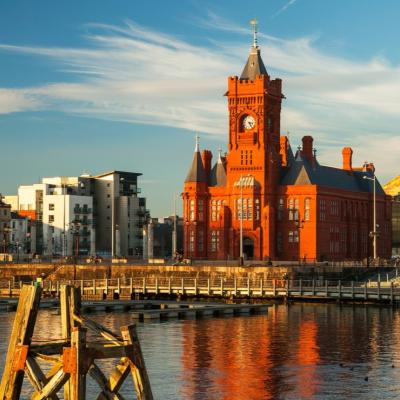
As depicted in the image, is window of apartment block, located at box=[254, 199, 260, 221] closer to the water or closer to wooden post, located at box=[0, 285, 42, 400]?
the water

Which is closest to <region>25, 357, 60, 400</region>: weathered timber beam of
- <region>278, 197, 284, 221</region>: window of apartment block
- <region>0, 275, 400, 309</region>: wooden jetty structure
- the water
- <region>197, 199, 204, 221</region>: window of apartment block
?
the water

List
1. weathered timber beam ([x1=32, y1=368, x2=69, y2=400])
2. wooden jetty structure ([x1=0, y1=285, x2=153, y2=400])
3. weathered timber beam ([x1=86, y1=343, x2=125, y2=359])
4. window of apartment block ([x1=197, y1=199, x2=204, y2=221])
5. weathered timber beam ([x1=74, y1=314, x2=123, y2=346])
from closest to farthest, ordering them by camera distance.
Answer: wooden jetty structure ([x1=0, y1=285, x2=153, y2=400]) → weathered timber beam ([x1=86, y1=343, x2=125, y2=359]) → weathered timber beam ([x1=32, y1=368, x2=69, y2=400]) → weathered timber beam ([x1=74, y1=314, x2=123, y2=346]) → window of apartment block ([x1=197, y1=199, x2=204, y2=221])

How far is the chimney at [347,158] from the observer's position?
175 metres

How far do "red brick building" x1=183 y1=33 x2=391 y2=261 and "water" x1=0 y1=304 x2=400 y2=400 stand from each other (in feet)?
182

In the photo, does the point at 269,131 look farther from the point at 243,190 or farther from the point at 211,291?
the point at 211,291

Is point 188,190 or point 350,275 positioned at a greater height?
point 188,190

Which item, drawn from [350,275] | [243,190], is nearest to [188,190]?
[243,190]

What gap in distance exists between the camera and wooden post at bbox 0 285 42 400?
30.1 meters

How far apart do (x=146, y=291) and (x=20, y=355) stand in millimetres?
81339

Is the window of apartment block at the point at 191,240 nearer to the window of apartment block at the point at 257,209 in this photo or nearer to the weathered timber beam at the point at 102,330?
the window of apartment block at the point at 257,209

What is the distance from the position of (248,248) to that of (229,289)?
134 ft

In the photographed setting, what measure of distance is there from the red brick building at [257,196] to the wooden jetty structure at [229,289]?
25359 millimetres

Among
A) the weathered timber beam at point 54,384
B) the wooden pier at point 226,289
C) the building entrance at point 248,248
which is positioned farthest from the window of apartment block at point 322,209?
the weathered timber beam at point 54,384

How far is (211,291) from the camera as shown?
107125 millimetres
